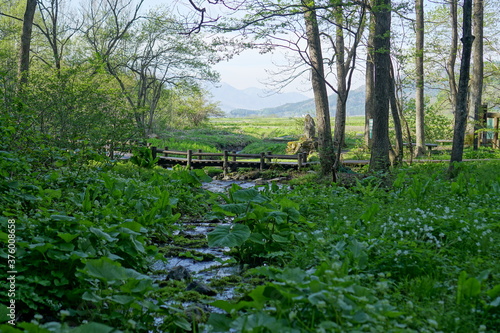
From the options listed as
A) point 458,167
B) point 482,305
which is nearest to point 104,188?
point 482,305

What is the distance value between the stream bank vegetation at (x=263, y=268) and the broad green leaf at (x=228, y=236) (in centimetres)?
1

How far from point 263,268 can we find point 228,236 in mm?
1412

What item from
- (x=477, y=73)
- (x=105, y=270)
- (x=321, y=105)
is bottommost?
(x=105, y=270)

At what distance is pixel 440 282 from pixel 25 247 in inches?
125

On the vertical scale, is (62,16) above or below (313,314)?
above

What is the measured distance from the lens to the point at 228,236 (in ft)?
14.7

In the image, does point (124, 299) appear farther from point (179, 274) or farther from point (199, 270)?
point (199, 270)

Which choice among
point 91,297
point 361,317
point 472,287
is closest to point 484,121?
point 472,287

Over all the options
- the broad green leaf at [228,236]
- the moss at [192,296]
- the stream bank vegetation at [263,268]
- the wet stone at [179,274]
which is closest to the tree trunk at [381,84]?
the stream bank vegetation at [263,268]

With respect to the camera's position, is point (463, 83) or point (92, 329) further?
point (463, 83)

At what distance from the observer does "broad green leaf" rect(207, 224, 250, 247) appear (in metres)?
4.38

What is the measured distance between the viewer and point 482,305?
271 cm

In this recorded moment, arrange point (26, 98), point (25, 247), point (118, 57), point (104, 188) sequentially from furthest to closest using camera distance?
point (118, 57), point (26, 98), point (104, 188), point (25, 247)

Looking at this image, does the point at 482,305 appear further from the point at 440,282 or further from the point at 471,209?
the point at 471,209
